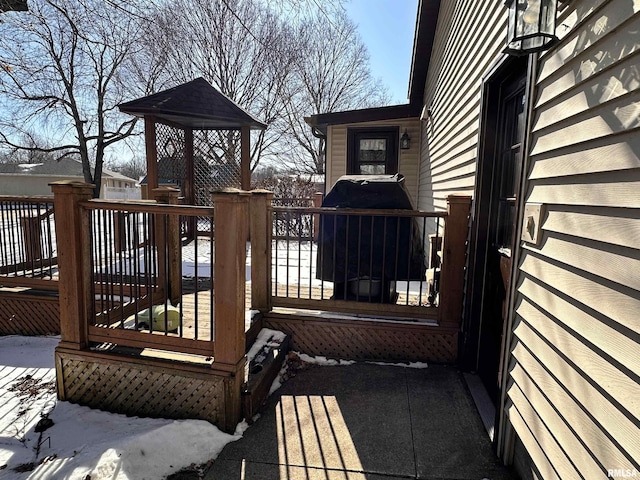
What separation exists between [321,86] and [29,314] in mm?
17838

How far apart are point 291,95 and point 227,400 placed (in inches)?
685

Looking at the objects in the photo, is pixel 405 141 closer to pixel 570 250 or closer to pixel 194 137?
pixel 194 137

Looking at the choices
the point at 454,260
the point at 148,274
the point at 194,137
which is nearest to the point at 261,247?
the point at 148,274

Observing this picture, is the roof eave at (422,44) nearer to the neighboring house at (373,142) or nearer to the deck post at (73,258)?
the neighboring house at (373,142)

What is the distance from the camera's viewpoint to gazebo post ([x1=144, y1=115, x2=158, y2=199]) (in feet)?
20.6

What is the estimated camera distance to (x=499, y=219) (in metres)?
2.65

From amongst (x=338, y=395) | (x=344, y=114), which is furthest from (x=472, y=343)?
(x=344, y=114)

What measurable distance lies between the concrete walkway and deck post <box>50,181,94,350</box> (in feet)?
4.43

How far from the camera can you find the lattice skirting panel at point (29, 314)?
3.83 m

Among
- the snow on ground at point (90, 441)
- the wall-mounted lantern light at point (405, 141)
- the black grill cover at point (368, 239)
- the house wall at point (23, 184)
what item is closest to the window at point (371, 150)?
the wall-mounted lantern light at point (405, 141)

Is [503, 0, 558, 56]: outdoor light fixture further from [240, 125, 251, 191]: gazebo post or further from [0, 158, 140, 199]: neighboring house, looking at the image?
[0, 158, 140, 199]: neighboring house

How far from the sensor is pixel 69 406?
2.47 meters

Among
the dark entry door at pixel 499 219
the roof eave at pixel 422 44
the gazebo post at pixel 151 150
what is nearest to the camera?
the dark entry door at pixel 499 219

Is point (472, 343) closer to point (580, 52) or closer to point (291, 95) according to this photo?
point (580, 52)
